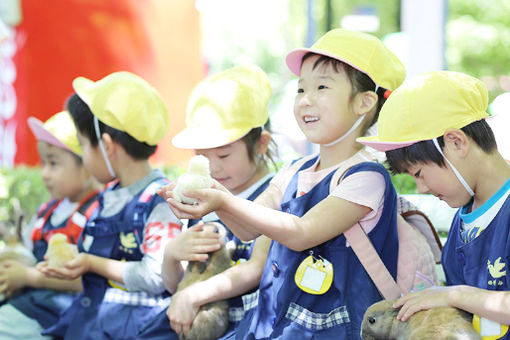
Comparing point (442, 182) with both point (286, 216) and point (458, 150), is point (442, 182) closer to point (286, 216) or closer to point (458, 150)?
point (458, 150)

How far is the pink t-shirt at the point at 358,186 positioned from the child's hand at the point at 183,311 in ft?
2.22

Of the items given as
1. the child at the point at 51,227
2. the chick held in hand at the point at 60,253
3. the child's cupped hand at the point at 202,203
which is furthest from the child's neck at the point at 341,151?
the child at the point at 51,227

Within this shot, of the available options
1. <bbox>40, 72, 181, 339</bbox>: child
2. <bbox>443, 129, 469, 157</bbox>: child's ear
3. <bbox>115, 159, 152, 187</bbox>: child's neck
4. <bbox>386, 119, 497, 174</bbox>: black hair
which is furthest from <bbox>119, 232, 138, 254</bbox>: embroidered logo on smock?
<bbox>443, 129, 469, 157</bbox>: child's ear

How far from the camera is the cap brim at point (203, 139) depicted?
10.2ft

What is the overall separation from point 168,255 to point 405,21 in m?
4.99

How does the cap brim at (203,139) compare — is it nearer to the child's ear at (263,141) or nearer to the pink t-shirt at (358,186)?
the child's ear at (263,141)

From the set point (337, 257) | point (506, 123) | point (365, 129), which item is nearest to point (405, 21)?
point (506, 123)

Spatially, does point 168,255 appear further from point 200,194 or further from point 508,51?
point 508,51

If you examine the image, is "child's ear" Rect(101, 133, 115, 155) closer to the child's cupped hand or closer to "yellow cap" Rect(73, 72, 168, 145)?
"yellow cap" Rect(73, 72, 168, 145)

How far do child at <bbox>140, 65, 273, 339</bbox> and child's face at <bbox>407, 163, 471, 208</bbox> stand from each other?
2.73 feet

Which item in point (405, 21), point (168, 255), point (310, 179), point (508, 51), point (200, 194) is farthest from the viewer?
point (508, 51)

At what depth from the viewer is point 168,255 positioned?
305 cm

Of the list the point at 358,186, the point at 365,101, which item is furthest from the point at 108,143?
the point at 358,186

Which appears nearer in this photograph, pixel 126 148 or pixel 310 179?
pixel 310 179
